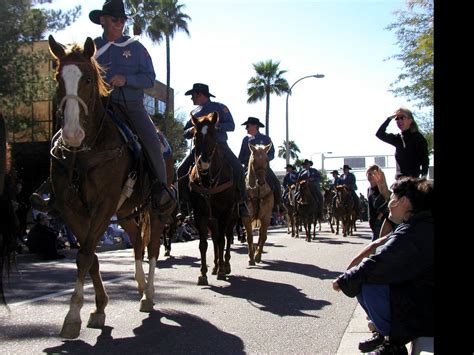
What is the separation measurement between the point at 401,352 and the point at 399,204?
1.07 m

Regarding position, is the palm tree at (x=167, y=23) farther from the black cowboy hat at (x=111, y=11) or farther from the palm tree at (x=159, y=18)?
the black cowboy hat at (x=111, y=11)

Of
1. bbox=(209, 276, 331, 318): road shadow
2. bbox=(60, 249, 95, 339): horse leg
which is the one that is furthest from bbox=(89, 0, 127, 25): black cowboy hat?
bbox=(209, 276, 331, 318): road shadow

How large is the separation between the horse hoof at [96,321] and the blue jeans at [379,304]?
9.59 feet

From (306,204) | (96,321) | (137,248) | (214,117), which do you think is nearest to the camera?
(96,321)

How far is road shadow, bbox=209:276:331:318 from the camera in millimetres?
7311

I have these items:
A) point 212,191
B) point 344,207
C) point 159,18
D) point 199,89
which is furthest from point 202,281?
point 159,18

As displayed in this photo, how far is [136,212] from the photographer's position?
7.21 meters

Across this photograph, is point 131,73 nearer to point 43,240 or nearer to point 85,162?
point 85,162

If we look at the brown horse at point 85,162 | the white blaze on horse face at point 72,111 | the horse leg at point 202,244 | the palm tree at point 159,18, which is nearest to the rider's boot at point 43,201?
the brown horse at point 85,162

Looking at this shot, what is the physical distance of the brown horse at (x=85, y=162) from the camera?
18.2 feet

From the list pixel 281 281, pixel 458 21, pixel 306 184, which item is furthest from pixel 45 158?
pixel 458 21

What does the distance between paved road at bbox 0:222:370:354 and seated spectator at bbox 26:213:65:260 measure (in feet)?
10.4

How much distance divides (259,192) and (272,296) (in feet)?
19.4

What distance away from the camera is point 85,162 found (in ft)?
19.6
